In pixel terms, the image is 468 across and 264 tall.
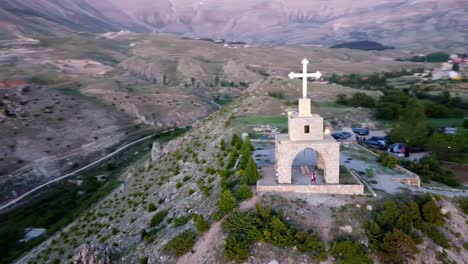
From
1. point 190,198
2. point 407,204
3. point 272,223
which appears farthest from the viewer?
point 190,198

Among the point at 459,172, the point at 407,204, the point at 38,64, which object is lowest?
the point at 459,172

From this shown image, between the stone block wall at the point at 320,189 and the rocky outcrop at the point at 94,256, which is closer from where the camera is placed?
the rocky outcrop at the point at 94,256

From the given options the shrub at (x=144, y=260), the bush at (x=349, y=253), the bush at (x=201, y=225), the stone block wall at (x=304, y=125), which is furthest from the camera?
the stone block wall at (x=304, y=125)

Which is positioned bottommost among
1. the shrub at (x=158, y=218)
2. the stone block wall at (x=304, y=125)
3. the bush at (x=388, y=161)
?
the shrub at (x=158, y=218)

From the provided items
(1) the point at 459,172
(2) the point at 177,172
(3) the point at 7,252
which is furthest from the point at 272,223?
(3) the point at 7,252

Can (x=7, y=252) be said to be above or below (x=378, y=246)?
below

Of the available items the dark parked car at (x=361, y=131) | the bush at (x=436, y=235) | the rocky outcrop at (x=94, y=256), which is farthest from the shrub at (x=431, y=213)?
the dark parked car at (x=361, y=131)

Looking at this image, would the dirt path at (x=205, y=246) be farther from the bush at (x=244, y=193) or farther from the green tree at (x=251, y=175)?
the green tree at (x=251, y=175)

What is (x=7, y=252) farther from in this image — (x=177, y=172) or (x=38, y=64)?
(x=38, y=64)

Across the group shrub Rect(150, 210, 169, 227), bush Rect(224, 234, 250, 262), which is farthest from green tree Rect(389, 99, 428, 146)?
bush Rect(224, 234, 250, 262)
